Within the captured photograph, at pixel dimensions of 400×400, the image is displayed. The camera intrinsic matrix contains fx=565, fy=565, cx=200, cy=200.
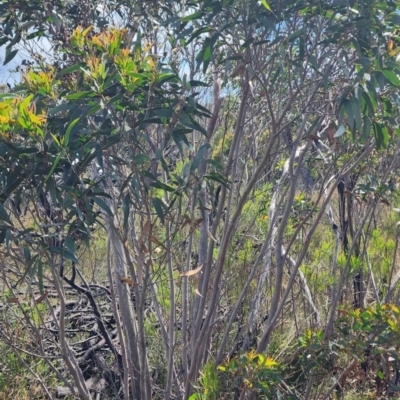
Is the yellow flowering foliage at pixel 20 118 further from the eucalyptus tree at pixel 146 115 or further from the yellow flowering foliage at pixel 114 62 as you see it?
the yellow flowering foliage at pixel 114 62

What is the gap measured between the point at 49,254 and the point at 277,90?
1.33 meters

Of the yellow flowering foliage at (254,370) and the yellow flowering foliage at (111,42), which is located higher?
the yellow flowering foliage at (111,42)

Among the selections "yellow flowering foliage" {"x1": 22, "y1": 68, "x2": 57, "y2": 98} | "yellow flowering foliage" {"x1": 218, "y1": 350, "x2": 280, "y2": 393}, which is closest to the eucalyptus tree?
"yellow flowering foliage" {"x1": 22, "y1": 68, "x2": 57, "y2": 98}

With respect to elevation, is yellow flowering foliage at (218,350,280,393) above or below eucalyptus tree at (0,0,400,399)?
below

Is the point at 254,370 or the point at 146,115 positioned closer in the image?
the point at 146,115

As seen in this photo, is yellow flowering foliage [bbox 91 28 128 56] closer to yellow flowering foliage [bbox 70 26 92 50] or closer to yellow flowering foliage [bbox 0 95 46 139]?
yellow flowering foliage [bbox 70 26 92 50]

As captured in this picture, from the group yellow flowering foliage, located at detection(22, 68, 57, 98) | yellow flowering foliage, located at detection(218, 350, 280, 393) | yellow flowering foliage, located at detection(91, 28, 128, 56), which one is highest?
yellow flowering foliage, located at detection(91, 28, 128, 56)

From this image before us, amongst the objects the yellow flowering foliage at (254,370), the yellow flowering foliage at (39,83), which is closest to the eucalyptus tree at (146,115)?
the yellow flowering foliage at (39,83)

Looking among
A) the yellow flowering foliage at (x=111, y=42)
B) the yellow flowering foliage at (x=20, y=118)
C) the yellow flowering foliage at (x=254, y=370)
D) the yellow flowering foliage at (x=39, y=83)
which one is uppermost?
the yellow flowering foliage at (x=111, y=42)

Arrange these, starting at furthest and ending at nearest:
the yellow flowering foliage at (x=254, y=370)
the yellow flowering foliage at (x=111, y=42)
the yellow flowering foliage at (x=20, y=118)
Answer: the yellow flowering foliage at (x=254, y=370)
the yellow flowering foliage at (x=111, y=42)
the yellow flowering foliage at (x=20, y=118)

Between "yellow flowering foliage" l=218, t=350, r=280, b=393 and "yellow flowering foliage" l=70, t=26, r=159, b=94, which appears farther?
"yellow flowering foliage" l=218, t=350, r=280, b=393

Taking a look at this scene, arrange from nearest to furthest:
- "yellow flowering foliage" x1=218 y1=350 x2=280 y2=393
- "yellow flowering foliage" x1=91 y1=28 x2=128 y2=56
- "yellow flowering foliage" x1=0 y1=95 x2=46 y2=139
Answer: "yellow flowering foliage" x1=0 y1=95 x2=46 y2=139, "yellow flowering foliage" x1=91 y1=28 x2=128 y2=56, "yellow flowering foliage" x1=218 y1=350 x2=280 y2=393

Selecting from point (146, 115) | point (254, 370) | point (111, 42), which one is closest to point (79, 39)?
point (111, 42)

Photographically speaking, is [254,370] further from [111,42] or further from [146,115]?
[111,42]
